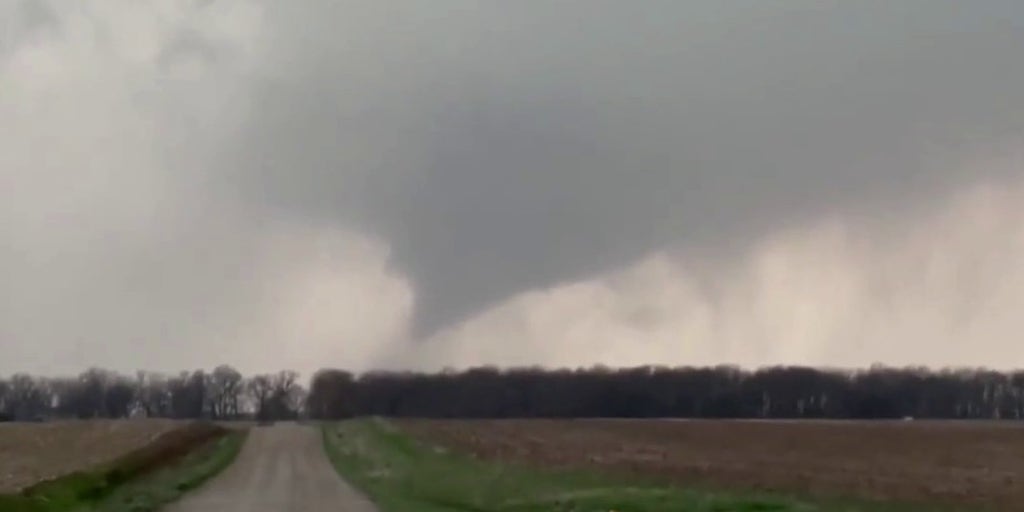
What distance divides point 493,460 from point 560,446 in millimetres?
13130

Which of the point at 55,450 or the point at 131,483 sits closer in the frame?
the point at 131,483

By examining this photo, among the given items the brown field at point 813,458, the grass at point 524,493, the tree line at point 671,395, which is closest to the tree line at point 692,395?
the tree line at point 671,395

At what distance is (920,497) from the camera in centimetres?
2794

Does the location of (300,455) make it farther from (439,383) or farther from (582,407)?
(439,383)

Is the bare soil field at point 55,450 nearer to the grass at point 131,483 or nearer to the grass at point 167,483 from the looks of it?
the grass at point 131,483

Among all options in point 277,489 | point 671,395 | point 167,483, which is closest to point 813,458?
point 277,489

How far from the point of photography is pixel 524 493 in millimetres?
30312

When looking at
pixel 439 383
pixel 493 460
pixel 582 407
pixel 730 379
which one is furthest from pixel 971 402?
pixel 493 460

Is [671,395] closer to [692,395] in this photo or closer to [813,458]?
[692,395]

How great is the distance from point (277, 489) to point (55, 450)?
36.1 m

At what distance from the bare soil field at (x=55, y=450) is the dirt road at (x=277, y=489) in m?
4.89

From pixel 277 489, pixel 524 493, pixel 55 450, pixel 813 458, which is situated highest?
pixel 813 458

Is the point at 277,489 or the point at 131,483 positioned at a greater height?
the point at 277,489

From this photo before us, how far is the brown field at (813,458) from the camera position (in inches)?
1230
